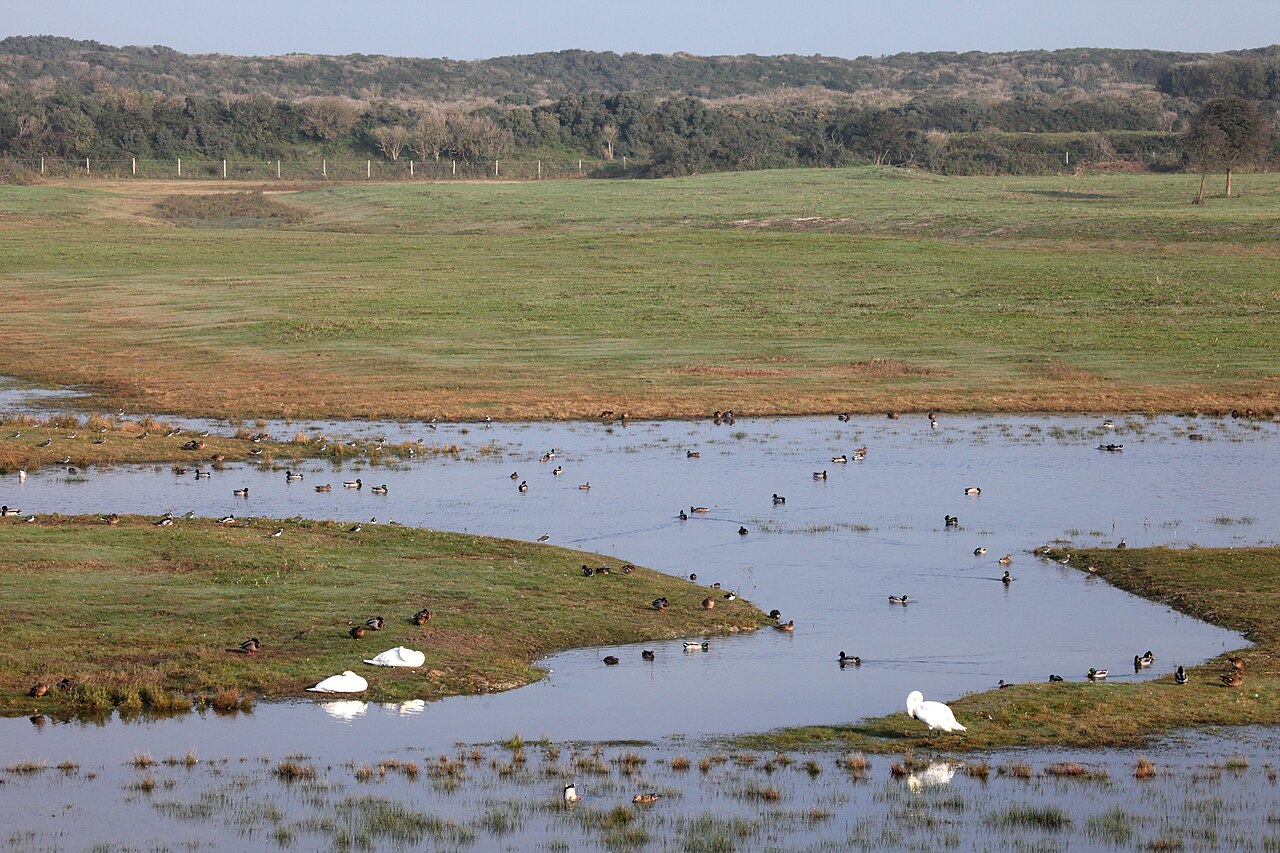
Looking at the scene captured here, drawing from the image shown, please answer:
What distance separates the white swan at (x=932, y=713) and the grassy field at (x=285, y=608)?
587 centimetres

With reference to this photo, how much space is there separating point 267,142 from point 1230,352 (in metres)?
111

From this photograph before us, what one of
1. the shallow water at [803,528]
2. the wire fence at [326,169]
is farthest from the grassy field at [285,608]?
the wire fence at [326,169]

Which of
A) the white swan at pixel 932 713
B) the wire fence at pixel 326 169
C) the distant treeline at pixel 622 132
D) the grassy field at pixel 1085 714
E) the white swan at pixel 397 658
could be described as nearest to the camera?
the white swan at pixel 932 713

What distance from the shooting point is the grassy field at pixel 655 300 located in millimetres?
53250

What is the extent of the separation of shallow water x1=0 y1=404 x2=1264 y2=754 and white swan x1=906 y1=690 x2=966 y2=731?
175 cm

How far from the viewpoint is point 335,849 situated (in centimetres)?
1659

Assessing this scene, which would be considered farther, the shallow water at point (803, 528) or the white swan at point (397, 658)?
the white swan at point (397, 658)

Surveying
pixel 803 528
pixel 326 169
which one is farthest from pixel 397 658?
pixel 326 169

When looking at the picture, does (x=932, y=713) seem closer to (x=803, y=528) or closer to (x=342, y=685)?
(x=342, y=685)

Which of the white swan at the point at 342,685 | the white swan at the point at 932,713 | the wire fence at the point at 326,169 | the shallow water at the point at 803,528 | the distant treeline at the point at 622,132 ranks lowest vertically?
the shallow water at the point at 803,528

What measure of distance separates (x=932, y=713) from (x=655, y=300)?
55.0 metres

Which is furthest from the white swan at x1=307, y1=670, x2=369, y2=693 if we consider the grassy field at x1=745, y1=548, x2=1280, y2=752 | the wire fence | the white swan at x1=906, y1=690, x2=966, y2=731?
the wire fence

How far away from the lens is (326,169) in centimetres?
14825

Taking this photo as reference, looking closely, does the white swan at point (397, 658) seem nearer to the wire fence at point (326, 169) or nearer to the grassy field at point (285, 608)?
the grassy field at point (285, 608)
